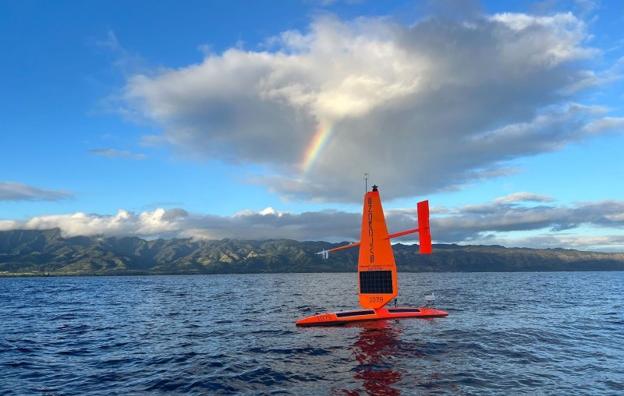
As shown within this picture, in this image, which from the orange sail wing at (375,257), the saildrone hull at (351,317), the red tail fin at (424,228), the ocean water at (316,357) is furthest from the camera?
the orange sail wing at (375,257)

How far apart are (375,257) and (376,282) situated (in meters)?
2.67

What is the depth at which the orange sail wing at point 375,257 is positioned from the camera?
130ft

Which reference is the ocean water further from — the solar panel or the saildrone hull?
the solar panel

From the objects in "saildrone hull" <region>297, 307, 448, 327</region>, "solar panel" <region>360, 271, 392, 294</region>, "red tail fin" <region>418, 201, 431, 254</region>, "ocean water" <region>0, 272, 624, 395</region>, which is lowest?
"ocean water" <region>0, 272, 624, 395</region>

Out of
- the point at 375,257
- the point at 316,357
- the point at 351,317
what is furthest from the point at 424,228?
the point at 316,357

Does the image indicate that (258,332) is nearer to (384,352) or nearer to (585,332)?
(384,352)

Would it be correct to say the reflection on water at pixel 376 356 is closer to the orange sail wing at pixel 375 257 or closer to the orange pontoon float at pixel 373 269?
the orange pontoon float at pixel 373 269

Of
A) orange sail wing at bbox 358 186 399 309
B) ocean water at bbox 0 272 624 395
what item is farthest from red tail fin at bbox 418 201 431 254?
ocean water at bbox 0 272 624 395

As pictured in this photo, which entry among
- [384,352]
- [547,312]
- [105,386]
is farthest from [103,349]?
[547,312]

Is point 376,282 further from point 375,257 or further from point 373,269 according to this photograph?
point 375,257

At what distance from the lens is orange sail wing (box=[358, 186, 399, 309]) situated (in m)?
39.6

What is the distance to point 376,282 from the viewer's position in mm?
40094

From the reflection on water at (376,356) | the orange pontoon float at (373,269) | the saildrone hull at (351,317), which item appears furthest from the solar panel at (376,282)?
the reflection on water at (376,356)

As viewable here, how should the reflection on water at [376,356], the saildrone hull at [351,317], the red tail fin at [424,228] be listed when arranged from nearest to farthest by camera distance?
1. the reflection on water at [376,356]
2. the red tail fin at [424,228]
3. the saildrone hull at [351,317]
